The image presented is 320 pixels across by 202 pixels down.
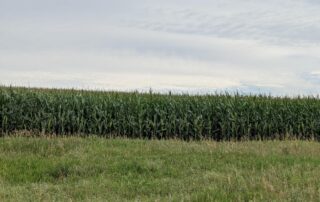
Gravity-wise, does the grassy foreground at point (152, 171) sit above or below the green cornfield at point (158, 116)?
below

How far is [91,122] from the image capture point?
2338 cm

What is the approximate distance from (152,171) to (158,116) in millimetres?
10430

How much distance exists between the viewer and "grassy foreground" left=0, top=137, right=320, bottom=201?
33.8 ft

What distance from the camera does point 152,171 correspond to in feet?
44.6

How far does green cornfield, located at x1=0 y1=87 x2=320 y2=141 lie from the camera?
22953 millimetres

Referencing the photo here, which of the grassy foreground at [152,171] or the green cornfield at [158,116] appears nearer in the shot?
the grassy foreground at [152,171]

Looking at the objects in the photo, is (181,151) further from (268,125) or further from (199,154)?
(268,125)

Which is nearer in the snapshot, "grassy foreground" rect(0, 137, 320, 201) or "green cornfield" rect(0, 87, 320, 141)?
"grassy foreground" rect(0, 137, 320, 201)

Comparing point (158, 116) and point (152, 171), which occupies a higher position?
point (158, 116)

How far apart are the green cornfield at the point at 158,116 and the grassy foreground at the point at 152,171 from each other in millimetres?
4266

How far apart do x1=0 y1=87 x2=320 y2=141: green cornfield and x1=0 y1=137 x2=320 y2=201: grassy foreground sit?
14.0 ft

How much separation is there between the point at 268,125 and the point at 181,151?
915cm

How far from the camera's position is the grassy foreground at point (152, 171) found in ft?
33.8

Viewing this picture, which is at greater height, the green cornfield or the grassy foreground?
the green cornfield
